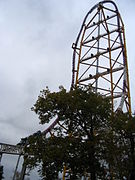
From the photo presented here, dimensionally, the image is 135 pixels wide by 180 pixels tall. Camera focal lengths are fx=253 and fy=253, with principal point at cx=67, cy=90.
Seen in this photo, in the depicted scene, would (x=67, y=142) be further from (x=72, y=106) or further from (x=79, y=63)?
(x=79, y=63)

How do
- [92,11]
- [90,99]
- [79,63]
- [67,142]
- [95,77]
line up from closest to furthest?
[67,142], [90,99], [95,77], [79,63], [92,11]

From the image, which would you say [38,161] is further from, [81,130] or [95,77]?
[95,77]

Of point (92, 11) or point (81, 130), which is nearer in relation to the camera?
point (81, 130)

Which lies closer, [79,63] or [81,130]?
[81,130]

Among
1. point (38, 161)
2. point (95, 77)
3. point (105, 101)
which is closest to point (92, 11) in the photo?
point (95, 77)

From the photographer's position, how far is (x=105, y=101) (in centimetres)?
1264

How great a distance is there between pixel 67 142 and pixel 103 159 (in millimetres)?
1876

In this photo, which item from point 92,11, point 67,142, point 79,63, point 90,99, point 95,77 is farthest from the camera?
point 92,11

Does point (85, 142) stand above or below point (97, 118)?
below

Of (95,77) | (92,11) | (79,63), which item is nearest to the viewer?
(95,77)

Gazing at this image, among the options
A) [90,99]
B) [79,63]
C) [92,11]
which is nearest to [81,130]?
[90,99]

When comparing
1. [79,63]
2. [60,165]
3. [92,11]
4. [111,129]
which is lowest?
[60,165]

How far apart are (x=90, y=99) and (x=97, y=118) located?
3.27 feet

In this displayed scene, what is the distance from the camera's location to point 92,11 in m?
23.0
